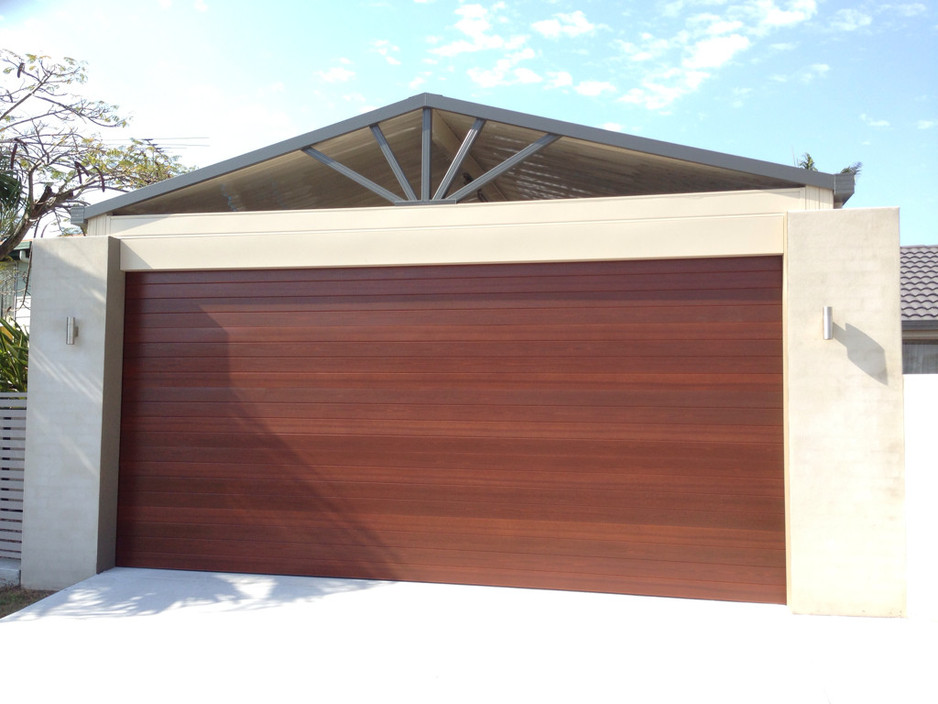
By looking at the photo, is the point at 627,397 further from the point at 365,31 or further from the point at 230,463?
the point at 365,31

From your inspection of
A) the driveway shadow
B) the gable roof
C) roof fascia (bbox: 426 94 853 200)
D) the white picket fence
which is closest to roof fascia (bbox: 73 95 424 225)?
the gable roof

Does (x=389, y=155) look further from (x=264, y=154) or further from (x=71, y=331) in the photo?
(x=71, y=331)

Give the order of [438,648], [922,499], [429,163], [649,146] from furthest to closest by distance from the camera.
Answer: [429,163] → [649,146] → [922,499] → [438,648]

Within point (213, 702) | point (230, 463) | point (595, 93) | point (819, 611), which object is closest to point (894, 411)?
point (819, 611)

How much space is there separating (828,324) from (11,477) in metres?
7.74

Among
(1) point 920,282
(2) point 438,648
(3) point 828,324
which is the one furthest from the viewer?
(1) point 920,282

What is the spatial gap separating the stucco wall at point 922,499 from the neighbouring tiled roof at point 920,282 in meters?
6.04

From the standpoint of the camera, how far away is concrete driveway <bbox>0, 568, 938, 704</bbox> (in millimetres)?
4477

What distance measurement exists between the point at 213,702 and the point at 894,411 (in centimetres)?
533

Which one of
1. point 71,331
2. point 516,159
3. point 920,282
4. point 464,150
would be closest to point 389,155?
→ point 464,150

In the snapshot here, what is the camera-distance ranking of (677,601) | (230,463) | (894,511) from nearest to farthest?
(894,511), (677,601), (230,463)

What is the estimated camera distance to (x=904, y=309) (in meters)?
11.4

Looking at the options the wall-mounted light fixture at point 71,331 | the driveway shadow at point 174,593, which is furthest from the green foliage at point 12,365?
the driveway shadow at point 174,593

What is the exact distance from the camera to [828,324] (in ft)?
19.0
